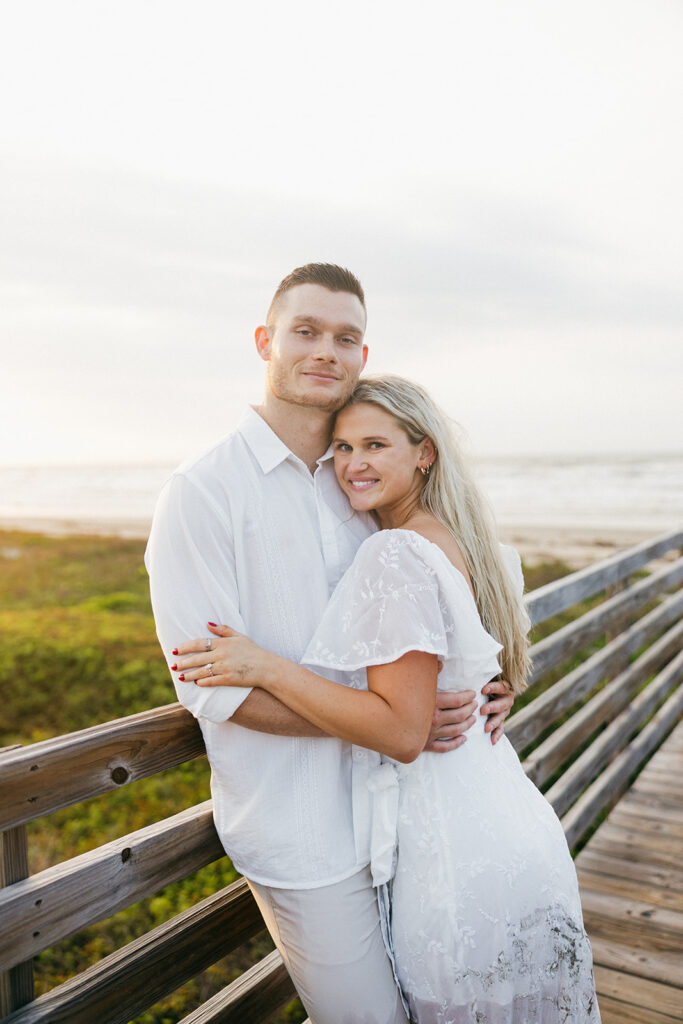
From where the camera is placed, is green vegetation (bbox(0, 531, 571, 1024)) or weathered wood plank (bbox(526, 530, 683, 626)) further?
green vegetation (bbox(0, 531, 571, 1024))

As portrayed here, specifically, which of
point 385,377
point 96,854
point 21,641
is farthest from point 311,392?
point 21,641

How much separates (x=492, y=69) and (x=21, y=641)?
22.0 feet

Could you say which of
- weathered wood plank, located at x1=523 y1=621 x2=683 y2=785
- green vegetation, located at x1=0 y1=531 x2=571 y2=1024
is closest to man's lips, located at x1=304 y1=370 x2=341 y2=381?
weathered wood plank, located at x1=523 y1=621 x2=683 y2=785

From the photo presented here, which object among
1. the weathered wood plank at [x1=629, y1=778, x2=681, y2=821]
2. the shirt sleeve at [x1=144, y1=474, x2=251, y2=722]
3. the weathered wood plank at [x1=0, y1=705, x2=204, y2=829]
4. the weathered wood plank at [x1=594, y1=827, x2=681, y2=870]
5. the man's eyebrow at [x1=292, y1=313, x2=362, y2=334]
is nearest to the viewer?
the weathered wood plank at [x1=0, y1=705, x2=204, y2=829]

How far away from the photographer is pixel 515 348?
1650 inches

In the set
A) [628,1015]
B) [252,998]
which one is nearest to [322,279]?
[252,998]

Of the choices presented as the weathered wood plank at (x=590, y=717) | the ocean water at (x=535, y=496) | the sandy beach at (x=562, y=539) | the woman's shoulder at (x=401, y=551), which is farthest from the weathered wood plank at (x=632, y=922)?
the ocean water at (x=535, y=496)

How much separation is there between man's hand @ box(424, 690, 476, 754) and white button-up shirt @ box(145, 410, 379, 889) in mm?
155

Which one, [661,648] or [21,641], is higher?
[661,648]

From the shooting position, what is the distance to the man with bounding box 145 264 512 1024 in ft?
5.16

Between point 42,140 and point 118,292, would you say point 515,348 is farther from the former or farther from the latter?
point 42,140

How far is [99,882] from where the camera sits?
4.85ft

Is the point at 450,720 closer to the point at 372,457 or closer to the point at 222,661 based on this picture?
the point at 222,661

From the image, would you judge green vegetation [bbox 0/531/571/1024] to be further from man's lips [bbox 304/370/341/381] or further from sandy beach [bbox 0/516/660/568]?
sandy beach [bbox 0/516/660/568]
